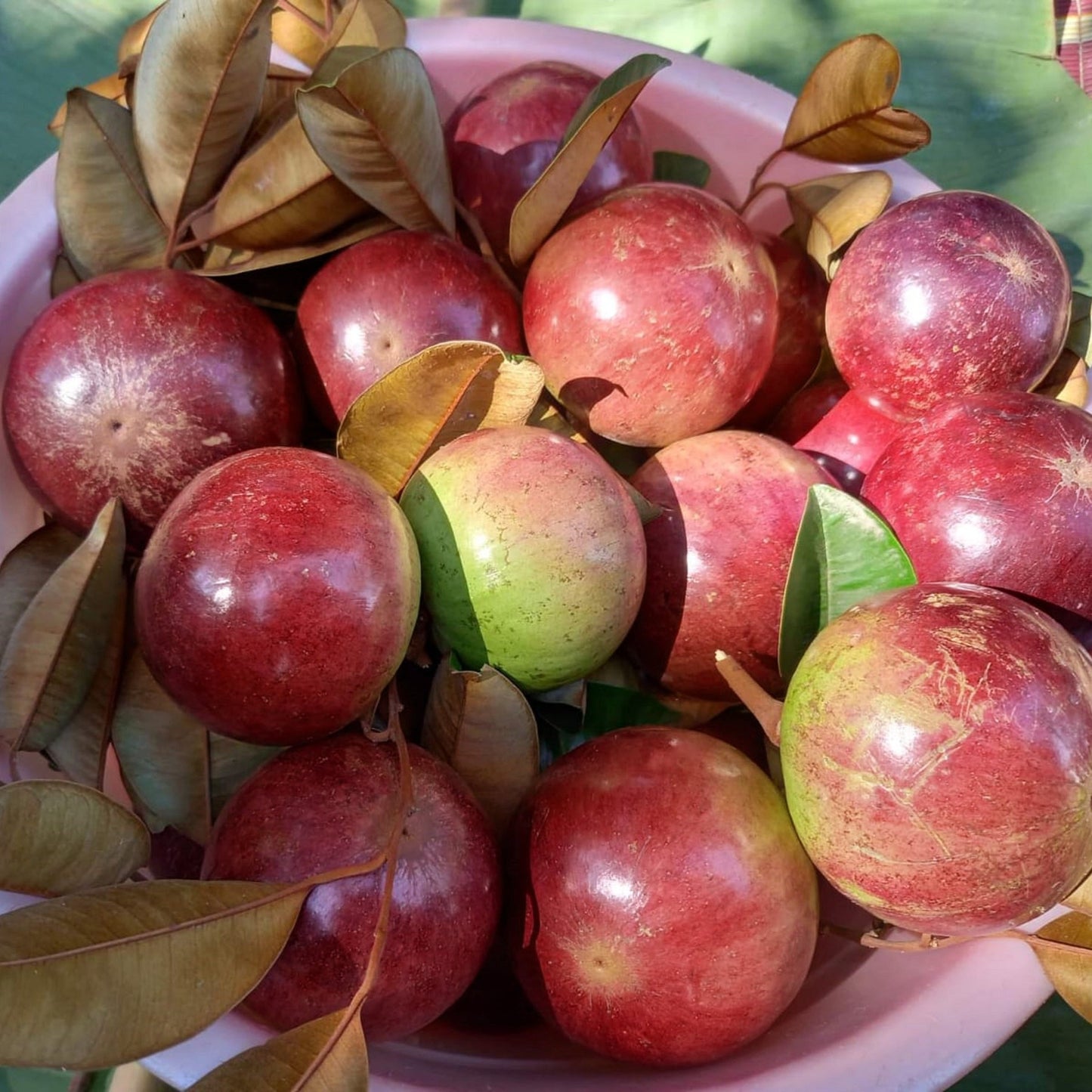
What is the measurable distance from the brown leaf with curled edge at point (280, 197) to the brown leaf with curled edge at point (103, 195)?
0.08 metres

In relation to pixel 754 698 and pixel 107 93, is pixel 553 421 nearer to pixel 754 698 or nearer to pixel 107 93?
pixel 754 698

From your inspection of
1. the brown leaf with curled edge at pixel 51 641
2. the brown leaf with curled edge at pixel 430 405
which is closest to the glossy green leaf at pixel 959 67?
the brown leaf with curled edge at pixel 430 405

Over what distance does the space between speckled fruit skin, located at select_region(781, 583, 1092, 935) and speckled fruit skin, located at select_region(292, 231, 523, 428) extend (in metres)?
0.52

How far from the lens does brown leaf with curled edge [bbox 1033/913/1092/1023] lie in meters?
0.85

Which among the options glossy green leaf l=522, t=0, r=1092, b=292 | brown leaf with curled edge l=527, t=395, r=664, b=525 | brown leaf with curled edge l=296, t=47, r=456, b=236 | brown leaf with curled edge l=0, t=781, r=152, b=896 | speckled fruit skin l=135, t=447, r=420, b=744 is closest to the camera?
brown leaf with curled edge l=0, t=781, r=152, b=896

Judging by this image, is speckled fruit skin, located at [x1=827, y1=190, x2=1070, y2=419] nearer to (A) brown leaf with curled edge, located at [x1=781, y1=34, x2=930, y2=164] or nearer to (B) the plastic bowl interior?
(A) brown leaf with curled edge, located at [x1=781, y1=34, x2=930, y2=164]

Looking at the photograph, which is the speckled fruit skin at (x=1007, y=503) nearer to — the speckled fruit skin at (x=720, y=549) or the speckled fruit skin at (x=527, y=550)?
the speckled fruit skin at (x=720, y=549)

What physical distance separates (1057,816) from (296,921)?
1.90 ft

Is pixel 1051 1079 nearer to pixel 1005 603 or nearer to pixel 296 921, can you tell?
pixel 1005 603

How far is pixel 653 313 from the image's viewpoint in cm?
103

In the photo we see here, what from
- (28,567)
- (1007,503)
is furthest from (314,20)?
(1007,503)

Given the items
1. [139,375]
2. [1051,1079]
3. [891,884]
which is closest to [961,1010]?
[891,884]

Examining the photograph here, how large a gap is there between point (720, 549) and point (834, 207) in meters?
0.49

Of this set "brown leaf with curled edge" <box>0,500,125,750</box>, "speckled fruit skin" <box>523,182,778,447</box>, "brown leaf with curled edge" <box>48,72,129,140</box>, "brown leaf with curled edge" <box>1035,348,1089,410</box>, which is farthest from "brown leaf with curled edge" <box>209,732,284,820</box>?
"brown leaf with curled edge" <box>1035,348,1089,410</box>
